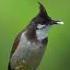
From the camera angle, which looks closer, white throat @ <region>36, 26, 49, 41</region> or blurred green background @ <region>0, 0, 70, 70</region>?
white throat @ <region>36, 26, 49, 41</region>

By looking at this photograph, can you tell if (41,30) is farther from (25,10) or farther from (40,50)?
(25,10)

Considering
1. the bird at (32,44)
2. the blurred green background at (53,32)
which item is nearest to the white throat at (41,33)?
the bird at (32,44)

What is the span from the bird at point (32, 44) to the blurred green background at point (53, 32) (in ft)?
0.85

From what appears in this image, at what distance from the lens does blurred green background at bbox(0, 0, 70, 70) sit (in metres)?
1.15

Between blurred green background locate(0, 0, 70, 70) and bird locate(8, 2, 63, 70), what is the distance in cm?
26

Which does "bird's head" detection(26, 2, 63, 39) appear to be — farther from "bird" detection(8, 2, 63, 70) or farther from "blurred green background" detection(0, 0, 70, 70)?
"blurred green background" detection(0, 0, 70, 70)

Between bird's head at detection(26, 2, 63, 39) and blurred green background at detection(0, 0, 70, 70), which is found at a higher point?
bird's head at detection(26, 2, 63, 39)

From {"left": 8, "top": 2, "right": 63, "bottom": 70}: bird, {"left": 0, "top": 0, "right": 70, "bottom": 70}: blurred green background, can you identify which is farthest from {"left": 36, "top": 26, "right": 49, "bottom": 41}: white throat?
{"left": 0, "top": 0, "right": 70, "bottom": 70}: blurred green background

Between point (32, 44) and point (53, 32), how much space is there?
0.30m

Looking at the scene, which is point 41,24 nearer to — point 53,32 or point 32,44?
point 32,44

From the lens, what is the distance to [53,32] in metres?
1.14
